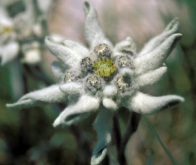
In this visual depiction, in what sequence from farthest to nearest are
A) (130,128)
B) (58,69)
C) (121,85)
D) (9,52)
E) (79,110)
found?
(9,52) → (58,69) → (130,128) → (121,85) → (79,110)

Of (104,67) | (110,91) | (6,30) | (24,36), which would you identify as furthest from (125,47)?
(6,30)

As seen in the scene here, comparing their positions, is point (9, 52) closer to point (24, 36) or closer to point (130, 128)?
point (24, 36)

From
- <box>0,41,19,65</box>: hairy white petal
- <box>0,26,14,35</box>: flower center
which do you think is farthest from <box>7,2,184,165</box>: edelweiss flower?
<box>0,26,14,35</box>: flower center

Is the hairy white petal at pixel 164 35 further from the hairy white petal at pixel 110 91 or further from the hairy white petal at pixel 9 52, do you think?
the hairy white petal at pixel 9 52

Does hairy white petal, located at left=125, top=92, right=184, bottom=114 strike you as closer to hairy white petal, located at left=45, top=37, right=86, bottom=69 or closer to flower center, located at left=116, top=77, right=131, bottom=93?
flower center, located at left=116, top=77, right=131, bottom=93

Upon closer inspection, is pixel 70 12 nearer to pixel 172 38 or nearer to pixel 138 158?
pixel 138 158

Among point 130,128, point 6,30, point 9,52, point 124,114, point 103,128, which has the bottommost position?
point 124,114

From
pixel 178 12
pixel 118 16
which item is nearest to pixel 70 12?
pixel 118 16
